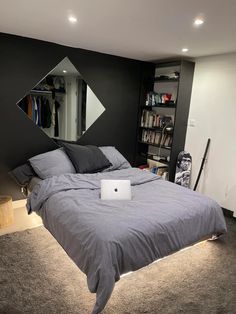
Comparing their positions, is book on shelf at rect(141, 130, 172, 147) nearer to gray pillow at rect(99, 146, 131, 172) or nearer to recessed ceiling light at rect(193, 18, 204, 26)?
gray pillow at rect(99, 146, 131, 172)

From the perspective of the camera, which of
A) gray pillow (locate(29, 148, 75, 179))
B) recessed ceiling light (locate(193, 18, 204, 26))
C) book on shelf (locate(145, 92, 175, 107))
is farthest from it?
book on shelf (locate(145, 92, 175, 107))

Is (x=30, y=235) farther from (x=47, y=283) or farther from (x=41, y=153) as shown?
(x=41, y=153)

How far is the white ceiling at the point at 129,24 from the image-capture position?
6.31 ft

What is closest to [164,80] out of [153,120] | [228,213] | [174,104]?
[174,104]

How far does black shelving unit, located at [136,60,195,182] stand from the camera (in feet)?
12.6

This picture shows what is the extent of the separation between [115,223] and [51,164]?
1512 mm

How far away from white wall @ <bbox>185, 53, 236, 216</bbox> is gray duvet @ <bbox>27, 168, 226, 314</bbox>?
113 cm

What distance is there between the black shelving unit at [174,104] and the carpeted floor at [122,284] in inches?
72.4

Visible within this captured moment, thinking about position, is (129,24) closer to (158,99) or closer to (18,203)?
(158,99)

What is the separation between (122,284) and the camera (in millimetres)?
2088

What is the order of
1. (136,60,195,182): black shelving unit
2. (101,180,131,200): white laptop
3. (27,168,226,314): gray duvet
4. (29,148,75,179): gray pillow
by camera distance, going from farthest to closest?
(136,60,195,182): black shelving unit, (29,148,75,179): gray pillow, (101,180,131,200): white laptop, (27,168,226,314): gray duvet

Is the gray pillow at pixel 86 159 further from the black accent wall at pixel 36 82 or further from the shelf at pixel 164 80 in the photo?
the shelf at pixel 164 80

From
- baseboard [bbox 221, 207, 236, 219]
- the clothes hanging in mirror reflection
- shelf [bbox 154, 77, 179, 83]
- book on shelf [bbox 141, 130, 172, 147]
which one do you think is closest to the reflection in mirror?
the clothes hanging in mirror reflection

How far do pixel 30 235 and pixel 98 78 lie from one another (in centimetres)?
252
